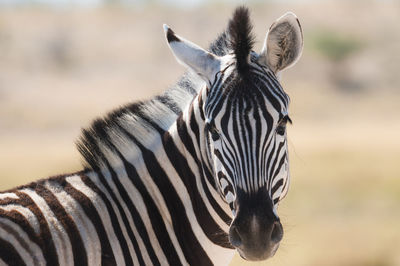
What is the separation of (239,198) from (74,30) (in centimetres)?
6177

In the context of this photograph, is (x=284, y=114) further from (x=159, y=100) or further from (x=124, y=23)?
(x=124, y=23)

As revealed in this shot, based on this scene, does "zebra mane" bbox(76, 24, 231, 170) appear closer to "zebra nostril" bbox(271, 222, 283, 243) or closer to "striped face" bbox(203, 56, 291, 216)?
"striped face" bbox(203, 56, 291, 216)

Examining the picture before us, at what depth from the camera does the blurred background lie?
61.9 ft

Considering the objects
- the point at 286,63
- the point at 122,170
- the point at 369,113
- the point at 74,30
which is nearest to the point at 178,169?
the point at 122,170

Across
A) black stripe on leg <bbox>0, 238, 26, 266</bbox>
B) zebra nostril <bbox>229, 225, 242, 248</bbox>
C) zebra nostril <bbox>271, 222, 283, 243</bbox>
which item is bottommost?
zebra nostril <bbox>271, 222, 283, 243</bbox>

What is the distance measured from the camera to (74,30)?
2530 inches

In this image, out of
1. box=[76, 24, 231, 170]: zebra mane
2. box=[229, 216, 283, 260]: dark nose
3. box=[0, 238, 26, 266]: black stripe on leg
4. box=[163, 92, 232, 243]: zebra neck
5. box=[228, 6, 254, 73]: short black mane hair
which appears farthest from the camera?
box=[76, 24, 231, 170]: zebra mane

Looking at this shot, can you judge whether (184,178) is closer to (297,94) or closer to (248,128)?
(248,128)

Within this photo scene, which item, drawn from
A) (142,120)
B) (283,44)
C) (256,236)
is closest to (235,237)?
(256,236)

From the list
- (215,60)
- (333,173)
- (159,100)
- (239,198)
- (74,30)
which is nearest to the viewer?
(239,198)

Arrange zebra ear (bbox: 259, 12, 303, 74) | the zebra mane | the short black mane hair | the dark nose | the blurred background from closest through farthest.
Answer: the dark nose < the short black mane hair < zebra ear (bbox: 259, 12, 303, 74) < the zebra mane < the blurred background

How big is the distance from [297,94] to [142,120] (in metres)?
47.7

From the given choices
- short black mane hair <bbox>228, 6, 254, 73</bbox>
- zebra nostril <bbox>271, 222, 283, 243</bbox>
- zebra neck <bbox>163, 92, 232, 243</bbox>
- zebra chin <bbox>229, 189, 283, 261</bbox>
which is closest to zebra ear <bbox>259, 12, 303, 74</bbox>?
short black mane hair <bbox>228, 6, 254, 73</bbox>

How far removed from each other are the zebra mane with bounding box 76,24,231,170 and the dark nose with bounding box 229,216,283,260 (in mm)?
1122
